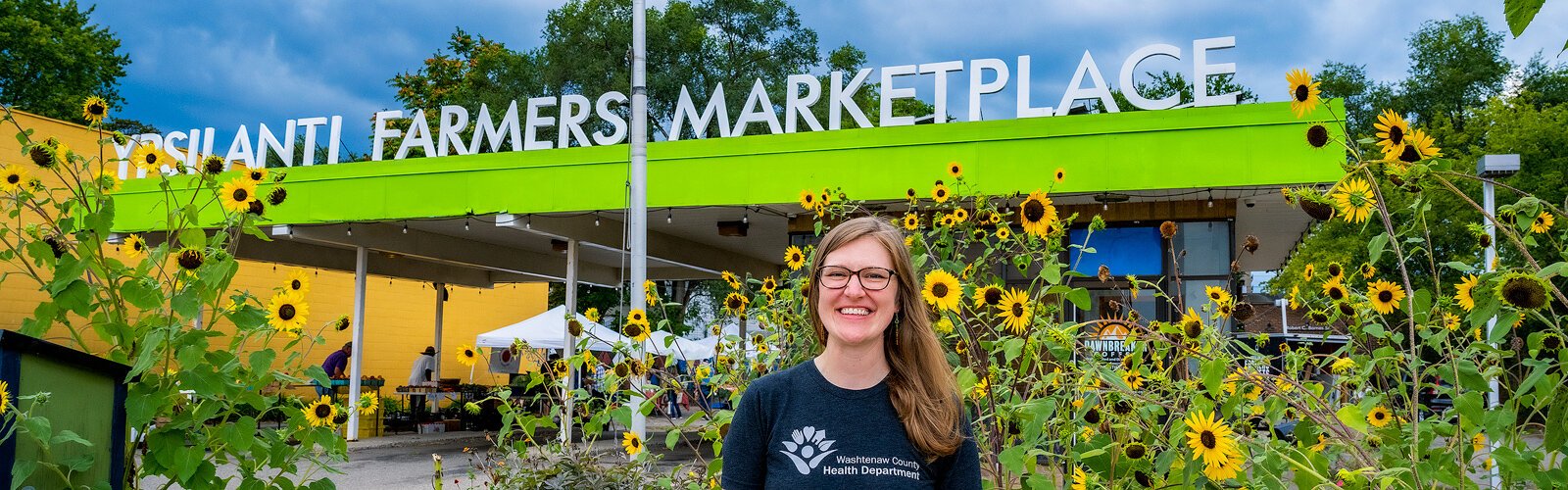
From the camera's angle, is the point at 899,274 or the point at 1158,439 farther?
the point at 1158,439

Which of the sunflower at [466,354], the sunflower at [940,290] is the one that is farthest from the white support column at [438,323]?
the sunflower at [940,290]

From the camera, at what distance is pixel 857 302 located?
196 centimetres

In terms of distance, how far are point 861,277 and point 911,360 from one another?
0.60ft

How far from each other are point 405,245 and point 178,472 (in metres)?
12.3

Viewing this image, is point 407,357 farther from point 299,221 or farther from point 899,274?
point 899,274

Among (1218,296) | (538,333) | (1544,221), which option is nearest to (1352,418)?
(1544,221)

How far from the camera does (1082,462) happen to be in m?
3.17

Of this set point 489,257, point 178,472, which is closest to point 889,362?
point 178,472

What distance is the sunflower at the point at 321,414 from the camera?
3.34 m

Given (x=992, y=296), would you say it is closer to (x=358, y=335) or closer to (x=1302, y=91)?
(x=1302, y=91)

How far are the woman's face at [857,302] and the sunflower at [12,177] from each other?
2.71m

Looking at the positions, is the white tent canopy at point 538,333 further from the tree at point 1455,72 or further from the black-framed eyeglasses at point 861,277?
the tree at point 1455,72

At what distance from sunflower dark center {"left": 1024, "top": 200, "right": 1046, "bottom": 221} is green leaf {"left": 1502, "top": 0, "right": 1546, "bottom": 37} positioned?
1755 mm

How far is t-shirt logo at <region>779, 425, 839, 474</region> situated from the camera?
6.22 ft
